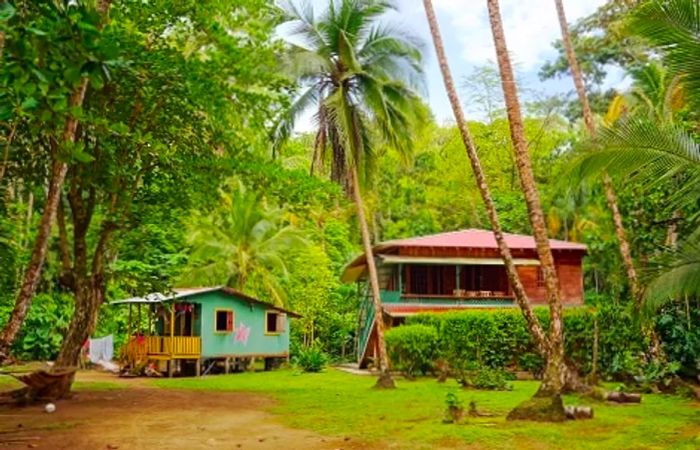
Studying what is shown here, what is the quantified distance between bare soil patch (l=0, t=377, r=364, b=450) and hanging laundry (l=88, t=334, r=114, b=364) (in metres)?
11.4

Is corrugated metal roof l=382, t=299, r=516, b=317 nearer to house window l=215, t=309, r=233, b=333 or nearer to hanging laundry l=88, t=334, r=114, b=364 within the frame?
house window l=215, t=309, r=233, b=333

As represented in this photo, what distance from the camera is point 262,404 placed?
13.4 m

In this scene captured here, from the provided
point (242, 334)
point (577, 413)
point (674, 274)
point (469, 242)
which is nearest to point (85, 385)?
point (242, 334)

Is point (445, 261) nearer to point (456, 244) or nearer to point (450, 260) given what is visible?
point (450, 260)

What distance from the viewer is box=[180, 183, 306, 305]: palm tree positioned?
27594 millimetres

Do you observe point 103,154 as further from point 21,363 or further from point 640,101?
point 640,101

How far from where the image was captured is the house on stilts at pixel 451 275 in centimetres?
2331

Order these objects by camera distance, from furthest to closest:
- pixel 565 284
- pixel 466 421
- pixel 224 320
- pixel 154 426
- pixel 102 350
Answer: pixel 102 350 < pixel 565 284 < pixel 224 320 < pixel 154 426 < pixel 466 421

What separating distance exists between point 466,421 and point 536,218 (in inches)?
122

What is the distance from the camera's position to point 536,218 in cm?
1005

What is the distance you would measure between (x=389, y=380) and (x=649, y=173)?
29.6 ft


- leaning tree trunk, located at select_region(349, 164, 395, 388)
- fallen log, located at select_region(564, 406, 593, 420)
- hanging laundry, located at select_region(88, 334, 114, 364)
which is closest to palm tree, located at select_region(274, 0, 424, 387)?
leaning tree trunk, located at select_region(349, 164, 395, 388)

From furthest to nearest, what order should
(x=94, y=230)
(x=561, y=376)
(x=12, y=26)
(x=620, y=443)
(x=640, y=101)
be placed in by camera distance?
(x=640, y=101)
(x=94, y=230)
(x=561, y=376)
(x=620, y=443)
(x=12, y=26)

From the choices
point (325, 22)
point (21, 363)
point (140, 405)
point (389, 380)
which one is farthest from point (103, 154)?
point (21, 363)
